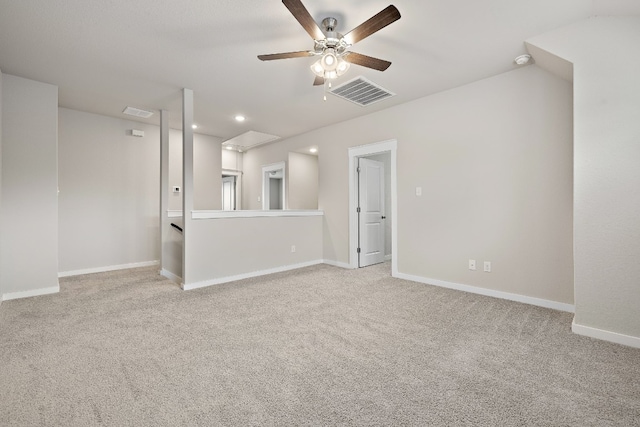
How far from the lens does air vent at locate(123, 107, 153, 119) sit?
439 centimetres

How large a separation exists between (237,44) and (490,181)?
3.13m

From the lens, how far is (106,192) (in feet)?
15.6

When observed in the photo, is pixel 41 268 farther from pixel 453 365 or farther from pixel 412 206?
pixel 412 206

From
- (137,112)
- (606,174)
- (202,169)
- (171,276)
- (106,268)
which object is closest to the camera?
(606,174)

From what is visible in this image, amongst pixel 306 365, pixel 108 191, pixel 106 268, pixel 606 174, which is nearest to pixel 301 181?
pixel 108 191

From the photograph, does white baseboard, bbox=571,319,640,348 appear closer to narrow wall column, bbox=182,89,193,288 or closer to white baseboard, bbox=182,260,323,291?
white baseboard, bbox=182,260,323,291

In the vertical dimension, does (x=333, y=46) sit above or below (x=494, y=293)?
above

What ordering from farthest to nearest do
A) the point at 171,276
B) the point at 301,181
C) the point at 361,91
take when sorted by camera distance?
1. the point at 301,181
2. the point at 171,276
3. the point at 361,91

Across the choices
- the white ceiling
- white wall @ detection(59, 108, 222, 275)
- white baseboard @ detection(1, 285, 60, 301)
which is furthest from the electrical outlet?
white baseboard @ detection(1, 285, 60, 301)

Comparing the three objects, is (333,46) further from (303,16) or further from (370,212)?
(370,212)

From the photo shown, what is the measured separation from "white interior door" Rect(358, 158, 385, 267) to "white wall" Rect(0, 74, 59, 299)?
435cm

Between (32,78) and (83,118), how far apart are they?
4.14 feet

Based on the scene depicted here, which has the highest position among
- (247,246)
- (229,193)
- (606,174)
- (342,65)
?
(342,65)

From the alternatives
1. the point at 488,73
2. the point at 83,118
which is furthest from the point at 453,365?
the point at 83,118
